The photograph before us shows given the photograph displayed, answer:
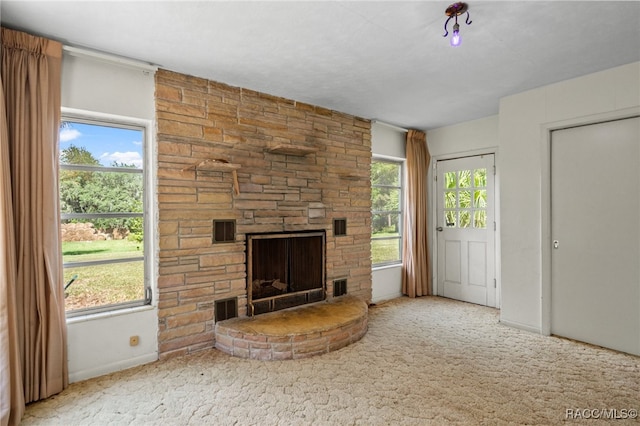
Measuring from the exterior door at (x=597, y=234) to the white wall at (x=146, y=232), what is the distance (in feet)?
12.4

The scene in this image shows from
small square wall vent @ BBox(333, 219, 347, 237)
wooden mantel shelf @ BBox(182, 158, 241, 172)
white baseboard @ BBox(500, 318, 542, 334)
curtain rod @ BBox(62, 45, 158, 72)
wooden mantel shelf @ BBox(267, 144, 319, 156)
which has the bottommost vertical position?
white baseboard @ BBox(500, 318, 542, 334)

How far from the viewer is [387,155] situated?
4805mm

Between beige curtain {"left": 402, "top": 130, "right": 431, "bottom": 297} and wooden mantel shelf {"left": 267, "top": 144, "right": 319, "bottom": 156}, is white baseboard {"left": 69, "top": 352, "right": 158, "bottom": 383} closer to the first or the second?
wooden mantel shelf {"left": 267, "top": 144, "right": 319, "bottom": 156}

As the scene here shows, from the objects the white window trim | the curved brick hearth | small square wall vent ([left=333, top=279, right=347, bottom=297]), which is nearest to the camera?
the white window trim

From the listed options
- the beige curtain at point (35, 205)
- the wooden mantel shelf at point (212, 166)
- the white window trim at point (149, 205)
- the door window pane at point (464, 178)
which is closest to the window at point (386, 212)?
the door window pane at point (464, 178)

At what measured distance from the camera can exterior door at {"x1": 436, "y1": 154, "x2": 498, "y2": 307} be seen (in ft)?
14.9

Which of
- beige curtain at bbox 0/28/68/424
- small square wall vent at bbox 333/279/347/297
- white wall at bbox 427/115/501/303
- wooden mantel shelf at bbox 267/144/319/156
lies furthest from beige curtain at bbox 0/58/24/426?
white wall at bbox 427/115/501/303

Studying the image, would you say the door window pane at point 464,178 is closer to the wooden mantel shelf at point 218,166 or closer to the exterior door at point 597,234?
the exterior door at point 597,234

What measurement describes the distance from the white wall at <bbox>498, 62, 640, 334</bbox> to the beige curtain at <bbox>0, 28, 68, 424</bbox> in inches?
159

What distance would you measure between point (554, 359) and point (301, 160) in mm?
2981

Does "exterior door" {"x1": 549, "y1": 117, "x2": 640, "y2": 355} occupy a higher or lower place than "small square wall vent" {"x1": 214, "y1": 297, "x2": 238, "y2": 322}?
higher

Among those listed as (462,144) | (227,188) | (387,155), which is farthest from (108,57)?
(462,144)

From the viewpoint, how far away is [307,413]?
7.00ft

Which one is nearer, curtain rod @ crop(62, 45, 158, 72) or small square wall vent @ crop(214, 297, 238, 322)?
curtain rod @ crop(62, 45, 158, 72)
